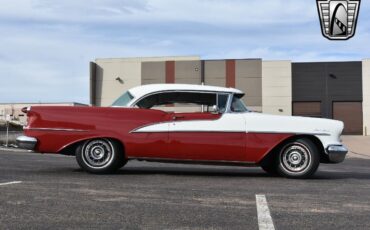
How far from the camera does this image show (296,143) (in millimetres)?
9336

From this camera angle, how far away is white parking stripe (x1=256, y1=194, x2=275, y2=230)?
533 cm

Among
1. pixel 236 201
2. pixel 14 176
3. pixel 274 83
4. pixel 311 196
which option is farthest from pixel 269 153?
pixel 274 83

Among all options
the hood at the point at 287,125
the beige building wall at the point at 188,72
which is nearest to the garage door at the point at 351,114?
the beige building wall at the point at 188,72

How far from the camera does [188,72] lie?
52125 mm

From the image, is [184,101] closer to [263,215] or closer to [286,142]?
[286,142]

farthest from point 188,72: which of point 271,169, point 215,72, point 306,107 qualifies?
point 271,169

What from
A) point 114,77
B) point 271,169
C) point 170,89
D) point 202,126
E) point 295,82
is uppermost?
point 114,77

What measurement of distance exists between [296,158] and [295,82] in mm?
43228

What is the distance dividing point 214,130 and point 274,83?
141 ft

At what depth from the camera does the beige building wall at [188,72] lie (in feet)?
170

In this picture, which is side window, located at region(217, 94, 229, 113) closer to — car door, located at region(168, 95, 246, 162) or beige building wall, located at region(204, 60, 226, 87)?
car door, located at region(168, 95, 246, 162)

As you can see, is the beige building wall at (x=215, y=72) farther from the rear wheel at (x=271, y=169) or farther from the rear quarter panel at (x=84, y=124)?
the rear quarter panel at (x=84, y=124)

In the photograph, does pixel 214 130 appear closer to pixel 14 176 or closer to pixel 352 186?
pixel 352 186

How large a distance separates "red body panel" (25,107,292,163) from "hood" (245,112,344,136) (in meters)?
0.12
